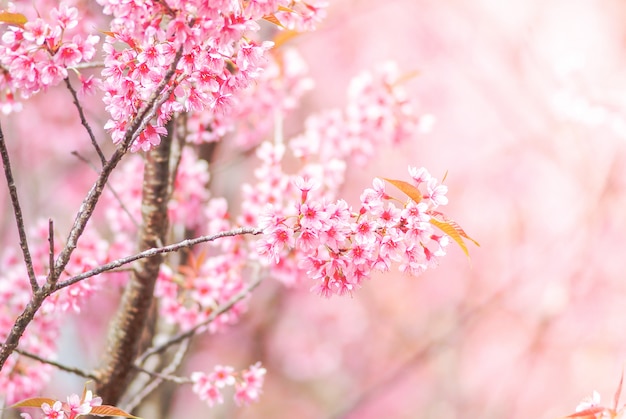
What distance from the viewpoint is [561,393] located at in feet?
26.2

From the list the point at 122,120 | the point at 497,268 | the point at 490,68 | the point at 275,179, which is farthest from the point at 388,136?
the point at 490,68

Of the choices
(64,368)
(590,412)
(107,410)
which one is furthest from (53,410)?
(590,412)

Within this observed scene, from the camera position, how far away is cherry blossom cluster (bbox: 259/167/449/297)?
148 cm

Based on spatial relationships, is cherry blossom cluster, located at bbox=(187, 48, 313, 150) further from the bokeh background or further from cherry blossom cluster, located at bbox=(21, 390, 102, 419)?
the bokeh background

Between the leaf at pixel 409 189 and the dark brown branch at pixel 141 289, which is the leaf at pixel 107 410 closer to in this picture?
the dark brown branch at pixel 141 289

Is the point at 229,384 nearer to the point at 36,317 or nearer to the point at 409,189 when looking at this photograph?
the point at 36,317

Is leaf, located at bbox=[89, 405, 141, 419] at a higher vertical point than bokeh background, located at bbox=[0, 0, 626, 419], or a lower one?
lower

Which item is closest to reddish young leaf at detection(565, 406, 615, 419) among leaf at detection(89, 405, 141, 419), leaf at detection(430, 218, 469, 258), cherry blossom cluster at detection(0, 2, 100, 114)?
leaf at detection(430, 218, 469, 258)

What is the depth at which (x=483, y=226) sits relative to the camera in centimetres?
809

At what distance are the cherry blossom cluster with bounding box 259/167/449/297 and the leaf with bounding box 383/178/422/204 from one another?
0.06 ft

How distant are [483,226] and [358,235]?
6915mm

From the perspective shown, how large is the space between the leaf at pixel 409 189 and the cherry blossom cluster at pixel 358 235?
2cm

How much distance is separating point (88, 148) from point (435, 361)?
14.9 ft

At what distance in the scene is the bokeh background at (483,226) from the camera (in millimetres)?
5945
